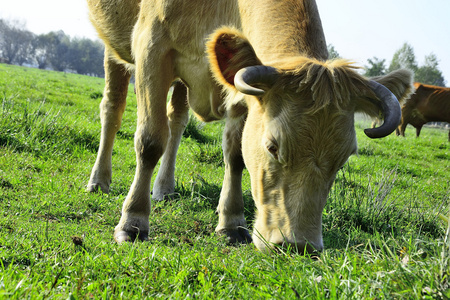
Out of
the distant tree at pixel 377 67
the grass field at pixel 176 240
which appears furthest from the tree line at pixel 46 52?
the grass field at pixel 176 240

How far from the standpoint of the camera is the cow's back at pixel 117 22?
485cm

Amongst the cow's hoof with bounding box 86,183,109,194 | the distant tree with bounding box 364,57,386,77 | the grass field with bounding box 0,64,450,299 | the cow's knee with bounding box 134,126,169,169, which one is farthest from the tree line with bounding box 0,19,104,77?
the cow's knee with bounding box 134,126,169,169

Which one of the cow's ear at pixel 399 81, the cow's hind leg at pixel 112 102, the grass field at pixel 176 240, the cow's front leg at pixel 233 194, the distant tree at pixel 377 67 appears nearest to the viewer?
the grass field at pixel 176 240

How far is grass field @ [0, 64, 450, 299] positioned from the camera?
6.72 feet

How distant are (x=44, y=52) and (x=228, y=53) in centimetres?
12245

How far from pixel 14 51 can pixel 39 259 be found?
415 feet

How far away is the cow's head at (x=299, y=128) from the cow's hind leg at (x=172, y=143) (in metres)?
2.27

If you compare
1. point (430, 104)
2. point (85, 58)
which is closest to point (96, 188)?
point (430, 104)

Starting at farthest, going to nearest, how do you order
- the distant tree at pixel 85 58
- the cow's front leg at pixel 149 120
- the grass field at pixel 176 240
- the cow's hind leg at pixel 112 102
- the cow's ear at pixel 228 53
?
the distant tree at pixel 85 58
the cow's hind leg at pixel 112 102
the cow's front leg at pixel 149 120
the cow's ear at pixel 228 53
the grass field at pixel 176 240

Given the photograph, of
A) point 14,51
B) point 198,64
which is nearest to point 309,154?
point 198,64

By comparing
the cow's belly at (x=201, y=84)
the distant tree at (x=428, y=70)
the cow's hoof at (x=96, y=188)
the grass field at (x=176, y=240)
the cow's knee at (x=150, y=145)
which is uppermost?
the distant tree at (x=428, y=70)

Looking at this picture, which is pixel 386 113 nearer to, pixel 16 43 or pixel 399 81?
pixel 399 81

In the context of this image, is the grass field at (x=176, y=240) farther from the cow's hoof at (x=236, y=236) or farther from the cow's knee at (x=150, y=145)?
the cow's knee at (x=150, y=145)

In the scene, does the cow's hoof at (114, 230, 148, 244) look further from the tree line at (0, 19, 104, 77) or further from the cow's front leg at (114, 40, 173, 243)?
the tree line at (0, 19, 104, 77)
